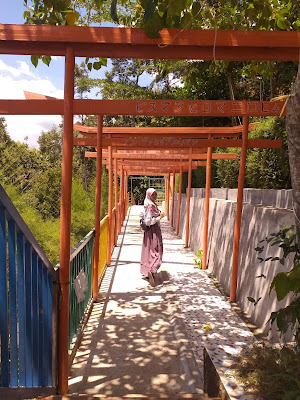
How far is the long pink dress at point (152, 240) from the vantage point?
7.04 metres

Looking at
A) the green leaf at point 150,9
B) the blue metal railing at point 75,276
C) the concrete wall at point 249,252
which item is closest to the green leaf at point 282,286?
the concrete wall at point 249,252

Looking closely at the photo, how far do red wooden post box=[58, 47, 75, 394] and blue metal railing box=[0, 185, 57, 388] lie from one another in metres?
0.12

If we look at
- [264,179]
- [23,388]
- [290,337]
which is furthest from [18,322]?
[264,179]

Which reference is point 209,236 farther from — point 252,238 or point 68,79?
point 68,79

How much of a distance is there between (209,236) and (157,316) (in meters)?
3.78

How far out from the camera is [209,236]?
8750 millimetres

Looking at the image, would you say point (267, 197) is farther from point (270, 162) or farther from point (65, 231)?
point (65, 231)

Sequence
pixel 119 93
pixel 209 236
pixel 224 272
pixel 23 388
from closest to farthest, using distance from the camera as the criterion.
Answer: pixel 23 388 → pixel 224 272 → pixel 209 236 → pixel 119 93

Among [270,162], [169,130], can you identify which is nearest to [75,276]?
[169,130]

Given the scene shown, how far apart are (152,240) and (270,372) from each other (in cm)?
485

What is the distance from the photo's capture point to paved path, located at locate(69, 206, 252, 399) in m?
3.43

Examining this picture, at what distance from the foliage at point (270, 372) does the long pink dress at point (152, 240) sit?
4.42m

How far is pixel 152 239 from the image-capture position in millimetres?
7109

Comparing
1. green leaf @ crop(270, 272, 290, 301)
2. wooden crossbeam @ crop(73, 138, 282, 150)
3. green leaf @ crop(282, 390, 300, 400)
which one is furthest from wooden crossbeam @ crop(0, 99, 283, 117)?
wooden crossbeam @ crop(73, 138, 282, 150)
